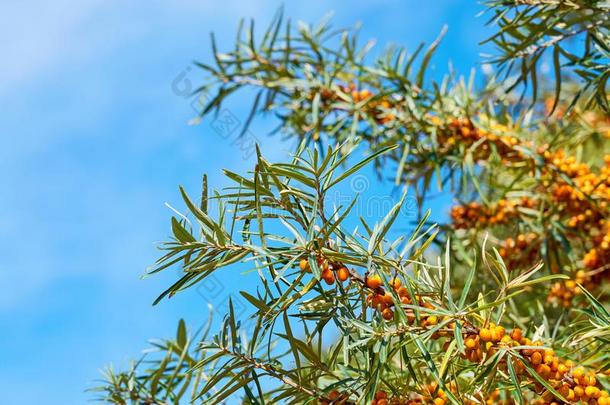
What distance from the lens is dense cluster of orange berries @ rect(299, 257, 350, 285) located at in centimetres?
76

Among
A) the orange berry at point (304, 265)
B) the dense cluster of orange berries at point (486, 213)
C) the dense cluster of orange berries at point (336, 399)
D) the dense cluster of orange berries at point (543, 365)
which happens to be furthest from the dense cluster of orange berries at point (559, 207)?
the orange berry at point (304, 265)

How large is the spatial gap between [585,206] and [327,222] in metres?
0.87

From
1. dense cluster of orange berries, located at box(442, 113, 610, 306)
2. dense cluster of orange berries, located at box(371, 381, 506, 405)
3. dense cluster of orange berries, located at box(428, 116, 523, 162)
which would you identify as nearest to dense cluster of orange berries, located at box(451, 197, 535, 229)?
dense cluster of orange berries, located at box(442, 113, 610, 306)

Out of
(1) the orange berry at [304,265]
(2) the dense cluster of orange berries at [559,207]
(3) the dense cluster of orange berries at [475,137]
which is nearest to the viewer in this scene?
(1) the orange berry at [304,265]

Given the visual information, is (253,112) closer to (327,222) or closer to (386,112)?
(386,112)

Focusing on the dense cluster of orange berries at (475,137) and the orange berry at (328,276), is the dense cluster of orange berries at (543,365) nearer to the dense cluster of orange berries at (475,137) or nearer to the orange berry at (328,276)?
the orange berry at (328,276)

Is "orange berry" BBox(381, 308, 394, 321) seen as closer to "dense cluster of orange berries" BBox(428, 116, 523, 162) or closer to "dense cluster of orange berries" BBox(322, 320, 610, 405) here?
"dense cluster of orange berries" BBox(322, 320, 610, 405)

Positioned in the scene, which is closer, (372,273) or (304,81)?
(372,273)

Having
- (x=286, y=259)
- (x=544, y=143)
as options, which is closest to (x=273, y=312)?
(x=286, y=259)

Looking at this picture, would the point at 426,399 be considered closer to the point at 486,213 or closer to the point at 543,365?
the point at 543,365

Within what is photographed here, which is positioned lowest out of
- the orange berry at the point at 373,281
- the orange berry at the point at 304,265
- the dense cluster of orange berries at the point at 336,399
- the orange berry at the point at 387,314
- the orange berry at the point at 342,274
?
the dense cluster of orange berries at the point at 336,399

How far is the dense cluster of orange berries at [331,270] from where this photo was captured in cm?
76

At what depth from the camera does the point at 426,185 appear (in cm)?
160

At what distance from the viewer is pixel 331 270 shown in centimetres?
78
